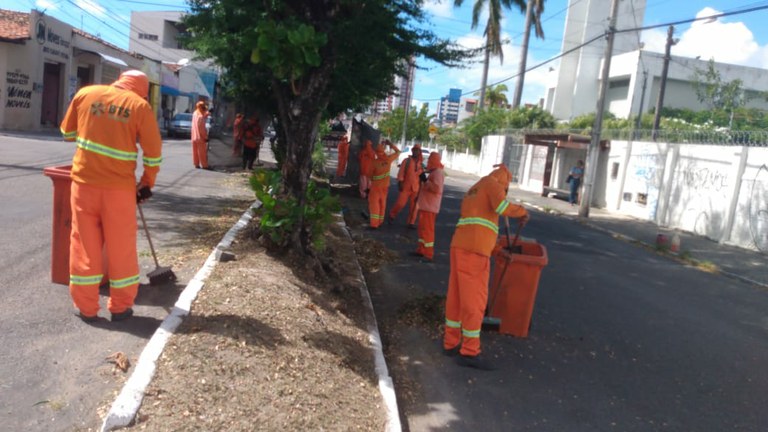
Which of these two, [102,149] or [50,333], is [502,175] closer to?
[102,149]

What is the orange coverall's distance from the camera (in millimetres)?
14422

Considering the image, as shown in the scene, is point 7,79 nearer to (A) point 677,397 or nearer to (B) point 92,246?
(B) point 92,246

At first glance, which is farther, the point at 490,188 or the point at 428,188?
the point at 428,188

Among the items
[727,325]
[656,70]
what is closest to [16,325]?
[727,325]

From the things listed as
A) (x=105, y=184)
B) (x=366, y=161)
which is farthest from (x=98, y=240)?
(x=366, y=161)

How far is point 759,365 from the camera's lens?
6.11 metres

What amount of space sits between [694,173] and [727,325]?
37.0 feet

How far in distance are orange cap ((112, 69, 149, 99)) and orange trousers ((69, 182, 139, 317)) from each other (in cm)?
75

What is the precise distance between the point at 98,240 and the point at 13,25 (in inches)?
962

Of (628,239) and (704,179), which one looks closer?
(628,239)

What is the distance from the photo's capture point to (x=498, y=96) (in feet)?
192

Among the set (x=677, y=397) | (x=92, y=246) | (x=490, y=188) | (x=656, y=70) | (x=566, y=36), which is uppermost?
(x=566, y=36)

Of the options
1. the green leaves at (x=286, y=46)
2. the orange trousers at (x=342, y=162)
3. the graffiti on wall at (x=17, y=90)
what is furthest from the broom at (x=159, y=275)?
the graffiti on wall at (x=17, y=90)

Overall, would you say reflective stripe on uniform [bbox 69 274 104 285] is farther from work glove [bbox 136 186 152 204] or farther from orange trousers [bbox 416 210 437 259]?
orange trousers [bbox 416 210 437 259]
